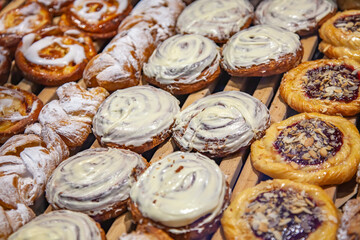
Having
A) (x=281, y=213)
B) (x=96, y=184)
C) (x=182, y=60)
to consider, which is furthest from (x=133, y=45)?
(x=281, y=213)

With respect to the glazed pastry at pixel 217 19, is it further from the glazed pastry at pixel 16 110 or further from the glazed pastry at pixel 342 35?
the glazed pastry at pixel 16 110

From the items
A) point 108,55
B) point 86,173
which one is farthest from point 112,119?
point 108,55

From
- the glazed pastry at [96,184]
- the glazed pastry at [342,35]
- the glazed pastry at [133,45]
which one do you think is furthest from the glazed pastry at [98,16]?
the glazed pastry at [342,35]

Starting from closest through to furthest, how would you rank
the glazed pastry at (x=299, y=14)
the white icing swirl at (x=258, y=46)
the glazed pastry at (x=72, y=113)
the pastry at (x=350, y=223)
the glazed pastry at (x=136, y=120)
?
the pastry at (x=350, y=223) < the glazed pastry at (x=136, y=120) < the glazed pastry at (x=72, y=113) < the white icing swirl at (x=258, y=46) < the glazed pastry at (x=299, y=14)

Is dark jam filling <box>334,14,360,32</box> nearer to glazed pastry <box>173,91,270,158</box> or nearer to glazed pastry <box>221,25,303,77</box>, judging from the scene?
glazed pastry <box>221,25,303,77</box>

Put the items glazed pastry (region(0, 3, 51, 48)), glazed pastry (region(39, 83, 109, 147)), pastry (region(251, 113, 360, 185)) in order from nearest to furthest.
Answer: pastry (region(251, 113, 360, 185)) < glazed pastry (region(39, 83, 109, 147)) < glazed pastry (region(0, 3, 51, 48))

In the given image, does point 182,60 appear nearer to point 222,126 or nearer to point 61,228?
point 222,126

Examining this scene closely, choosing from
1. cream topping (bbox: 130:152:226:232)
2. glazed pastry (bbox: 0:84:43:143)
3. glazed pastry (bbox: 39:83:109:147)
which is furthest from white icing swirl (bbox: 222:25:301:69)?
glazed pastry (bbox: 0:84:43:143)
